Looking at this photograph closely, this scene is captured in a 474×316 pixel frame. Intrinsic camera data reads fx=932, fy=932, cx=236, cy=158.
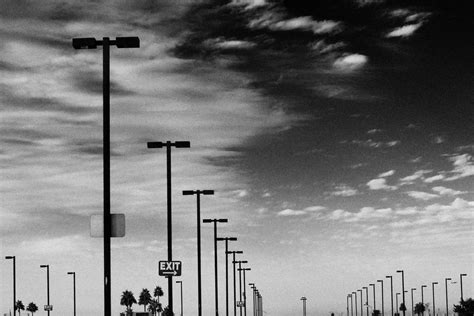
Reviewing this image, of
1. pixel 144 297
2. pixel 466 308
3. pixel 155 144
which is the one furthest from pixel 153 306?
pixel 155 144

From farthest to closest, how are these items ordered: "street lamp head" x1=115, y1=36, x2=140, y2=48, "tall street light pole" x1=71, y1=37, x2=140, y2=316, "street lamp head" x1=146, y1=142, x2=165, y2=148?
1. "street lamp head" x1=146, y1=142, x2=165, y2=148
2. "street lamp head" x1=115, y1=36, x2=140, y2=48
3. "tall street light pole" x1=71, y1=37, x2=140, y2=316

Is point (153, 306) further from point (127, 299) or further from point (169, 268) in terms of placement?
point (169, 268)

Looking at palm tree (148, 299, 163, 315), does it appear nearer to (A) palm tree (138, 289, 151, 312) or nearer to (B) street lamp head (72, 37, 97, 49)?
(A) palm tree (138, 289, 151, 312)

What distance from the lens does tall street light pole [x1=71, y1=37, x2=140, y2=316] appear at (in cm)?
2511

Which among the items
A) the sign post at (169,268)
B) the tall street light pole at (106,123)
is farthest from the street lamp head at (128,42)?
the sign post at (169,268)

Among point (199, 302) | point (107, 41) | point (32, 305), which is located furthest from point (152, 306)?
point (107, 41)

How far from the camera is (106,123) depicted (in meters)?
26.4

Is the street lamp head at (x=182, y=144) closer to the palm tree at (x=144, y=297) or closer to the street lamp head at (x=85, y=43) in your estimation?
the street lamp head at (x=85, y=43)

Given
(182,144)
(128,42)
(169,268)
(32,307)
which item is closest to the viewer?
(128,42)

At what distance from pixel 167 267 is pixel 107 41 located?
16.7m

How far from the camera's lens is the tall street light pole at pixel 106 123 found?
82.4 feet

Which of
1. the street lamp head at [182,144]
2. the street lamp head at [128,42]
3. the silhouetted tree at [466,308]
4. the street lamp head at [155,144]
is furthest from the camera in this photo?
the silhouetted tree at [466,308]

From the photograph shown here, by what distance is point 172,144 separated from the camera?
4744 cm

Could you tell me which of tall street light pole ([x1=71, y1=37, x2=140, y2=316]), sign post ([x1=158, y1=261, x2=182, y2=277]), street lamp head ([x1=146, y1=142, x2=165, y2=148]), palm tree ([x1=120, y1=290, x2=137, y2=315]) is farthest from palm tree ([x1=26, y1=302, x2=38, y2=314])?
tall street light pole ([x1=71, y1=37, x2=140, y2=316])
